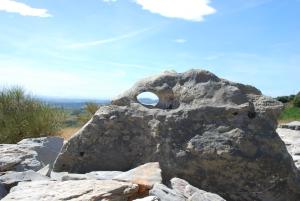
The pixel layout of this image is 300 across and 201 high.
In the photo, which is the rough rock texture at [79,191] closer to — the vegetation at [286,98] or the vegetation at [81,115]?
the vegetation at [81,115]

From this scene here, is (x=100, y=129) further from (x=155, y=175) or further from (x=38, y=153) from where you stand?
(x=38, y=153)

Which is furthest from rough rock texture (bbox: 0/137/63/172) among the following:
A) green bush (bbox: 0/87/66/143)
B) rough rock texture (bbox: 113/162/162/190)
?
green bush (bbox: 0/87/66/143)

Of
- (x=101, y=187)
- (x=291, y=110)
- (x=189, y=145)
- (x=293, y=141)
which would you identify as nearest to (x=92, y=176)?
(x=101, y=187)

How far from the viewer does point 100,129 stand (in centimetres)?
659

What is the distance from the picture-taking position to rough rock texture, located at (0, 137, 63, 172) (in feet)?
23.9

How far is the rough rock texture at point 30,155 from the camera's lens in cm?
729

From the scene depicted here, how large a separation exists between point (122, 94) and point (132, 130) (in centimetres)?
56

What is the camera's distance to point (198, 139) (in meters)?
6.16

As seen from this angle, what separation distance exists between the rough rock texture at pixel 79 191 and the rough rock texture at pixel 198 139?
47.7 inches

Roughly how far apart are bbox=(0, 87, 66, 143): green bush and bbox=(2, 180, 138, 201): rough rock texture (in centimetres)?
986

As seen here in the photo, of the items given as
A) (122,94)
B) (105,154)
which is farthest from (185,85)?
(105,154)

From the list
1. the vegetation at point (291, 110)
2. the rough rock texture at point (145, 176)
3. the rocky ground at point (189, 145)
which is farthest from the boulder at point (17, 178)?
the vegetation at point (291, 110)

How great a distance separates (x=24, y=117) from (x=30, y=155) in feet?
26.5

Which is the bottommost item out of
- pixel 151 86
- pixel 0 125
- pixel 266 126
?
pixel 0 125
